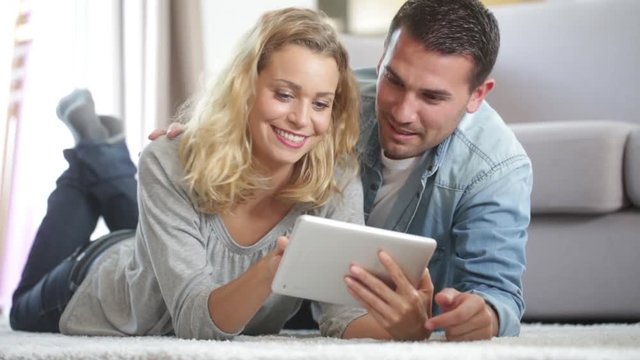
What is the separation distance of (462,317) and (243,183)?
41 cm

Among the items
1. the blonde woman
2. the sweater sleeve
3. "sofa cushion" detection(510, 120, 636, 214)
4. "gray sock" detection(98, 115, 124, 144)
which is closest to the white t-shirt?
the blonde woman

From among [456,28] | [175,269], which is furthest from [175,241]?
[456,28]

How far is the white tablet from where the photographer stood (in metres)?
1.23

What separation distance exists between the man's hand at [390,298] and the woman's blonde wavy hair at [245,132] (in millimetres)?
252

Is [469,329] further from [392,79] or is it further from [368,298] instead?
[392,79]

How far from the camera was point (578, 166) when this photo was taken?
2033 mm

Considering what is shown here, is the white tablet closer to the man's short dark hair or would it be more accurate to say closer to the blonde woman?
the blonde woman

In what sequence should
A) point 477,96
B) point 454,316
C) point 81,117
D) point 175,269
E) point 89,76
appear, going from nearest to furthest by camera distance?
point 454,316 < point 175,269 < point 477,96 < point 81,117 < point 89,76

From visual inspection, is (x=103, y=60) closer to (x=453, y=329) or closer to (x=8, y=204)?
(x=8, y=204)

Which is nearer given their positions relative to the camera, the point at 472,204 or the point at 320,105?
the point at 320,105

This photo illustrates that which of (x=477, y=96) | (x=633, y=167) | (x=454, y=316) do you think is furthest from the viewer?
(x=633, y=167)

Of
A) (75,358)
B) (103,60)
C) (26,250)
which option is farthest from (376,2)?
(75,358)

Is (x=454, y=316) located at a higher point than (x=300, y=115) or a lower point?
lower

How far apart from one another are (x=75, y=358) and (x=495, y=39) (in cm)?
92
